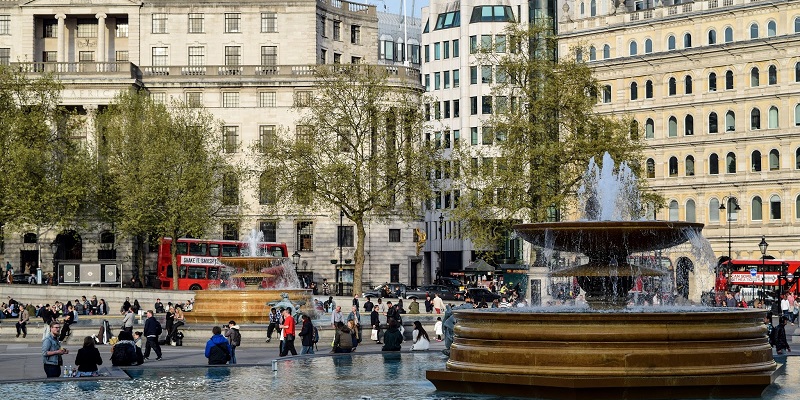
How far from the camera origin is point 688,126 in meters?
97.7

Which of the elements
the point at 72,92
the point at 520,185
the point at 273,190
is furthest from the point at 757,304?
the point at 72,92

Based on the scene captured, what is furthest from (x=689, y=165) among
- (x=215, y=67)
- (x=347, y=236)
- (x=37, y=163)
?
(x=37, y=163)

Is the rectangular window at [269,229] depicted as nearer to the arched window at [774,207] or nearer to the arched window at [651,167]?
the arched window at [651,167]

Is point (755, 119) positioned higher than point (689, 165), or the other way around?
point (755, 119)

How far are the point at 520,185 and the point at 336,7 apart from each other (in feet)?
129

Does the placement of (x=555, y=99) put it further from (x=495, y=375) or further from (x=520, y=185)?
(x=495, y=375)

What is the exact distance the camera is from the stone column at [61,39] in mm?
96438

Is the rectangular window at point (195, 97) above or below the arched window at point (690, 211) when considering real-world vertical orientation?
above

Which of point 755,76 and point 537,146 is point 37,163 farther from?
point 755,76

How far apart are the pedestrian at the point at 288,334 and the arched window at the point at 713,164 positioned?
6153 cm

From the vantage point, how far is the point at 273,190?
243 ft

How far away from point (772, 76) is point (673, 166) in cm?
969

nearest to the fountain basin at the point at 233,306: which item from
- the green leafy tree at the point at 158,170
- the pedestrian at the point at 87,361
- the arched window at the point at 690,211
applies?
the pedestrian at the point at 87,361

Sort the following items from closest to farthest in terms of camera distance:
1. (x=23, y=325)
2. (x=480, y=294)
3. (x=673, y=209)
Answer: (x=23, y=325) < (x=480, y=294) < (x=673, y=209)
